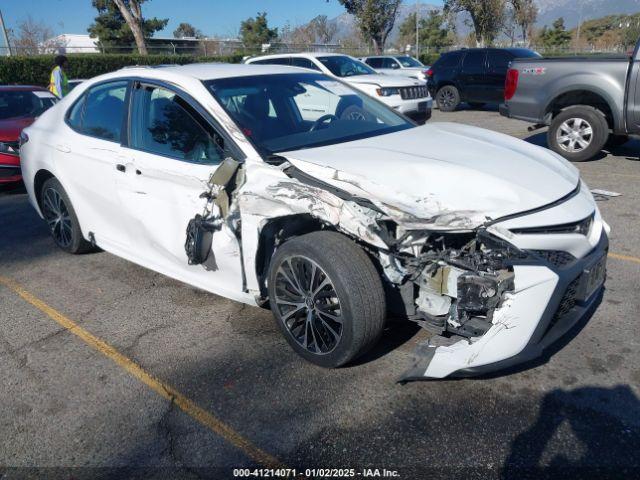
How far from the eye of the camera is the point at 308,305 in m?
2.97

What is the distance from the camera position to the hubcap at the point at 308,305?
A: 112 inches

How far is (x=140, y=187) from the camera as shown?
3.71 meters

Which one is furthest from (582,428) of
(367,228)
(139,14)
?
(139,14)

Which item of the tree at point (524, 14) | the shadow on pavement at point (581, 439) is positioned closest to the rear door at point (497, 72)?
the shadow on pavement at point (581, 439)

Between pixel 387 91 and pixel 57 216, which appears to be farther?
pixel 387 91

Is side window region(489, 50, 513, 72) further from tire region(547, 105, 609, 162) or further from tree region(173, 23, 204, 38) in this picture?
tree region(173, 23, 204, 38)

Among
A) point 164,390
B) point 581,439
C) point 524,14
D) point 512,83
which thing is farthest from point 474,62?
point 524,14

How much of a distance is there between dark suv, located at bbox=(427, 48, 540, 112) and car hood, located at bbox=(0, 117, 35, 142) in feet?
35.6

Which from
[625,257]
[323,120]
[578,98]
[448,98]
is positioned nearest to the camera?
[323,120]

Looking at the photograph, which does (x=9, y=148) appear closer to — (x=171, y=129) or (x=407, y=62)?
(x=171, y=129)

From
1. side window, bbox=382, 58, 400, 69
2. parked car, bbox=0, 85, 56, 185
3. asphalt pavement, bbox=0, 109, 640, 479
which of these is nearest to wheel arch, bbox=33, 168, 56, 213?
asphalt pavement, bbox=0, 109, 640, 479

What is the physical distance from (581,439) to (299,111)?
2.70 meters

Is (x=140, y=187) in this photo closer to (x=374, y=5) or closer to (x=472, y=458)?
(x=472, y=458)

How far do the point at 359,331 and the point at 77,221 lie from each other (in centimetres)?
308
